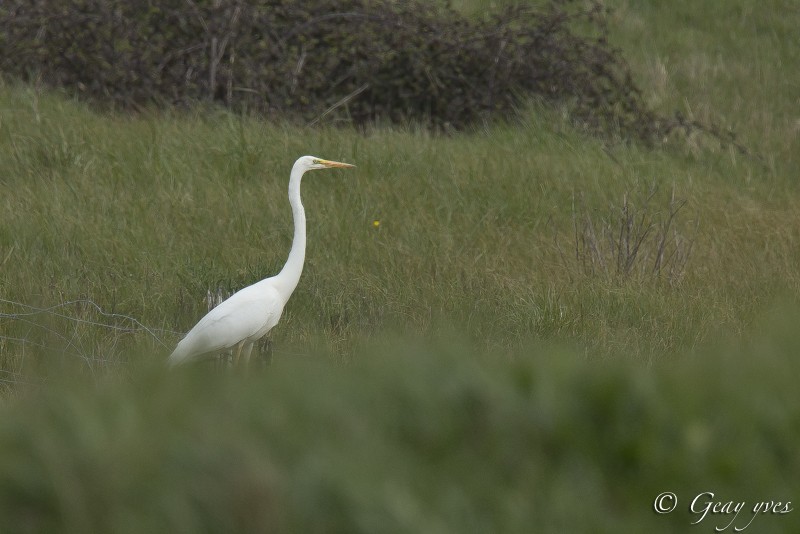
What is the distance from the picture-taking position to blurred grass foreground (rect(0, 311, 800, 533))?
209cm

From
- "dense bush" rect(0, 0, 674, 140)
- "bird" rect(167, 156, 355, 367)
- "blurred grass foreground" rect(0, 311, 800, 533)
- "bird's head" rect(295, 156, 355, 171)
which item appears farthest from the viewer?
"dense bush" rect(0, 0, 674, 140)

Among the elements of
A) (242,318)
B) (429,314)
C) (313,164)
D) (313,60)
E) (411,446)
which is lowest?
(429,314)

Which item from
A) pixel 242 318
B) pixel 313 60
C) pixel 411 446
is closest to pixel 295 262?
pixel 242 318

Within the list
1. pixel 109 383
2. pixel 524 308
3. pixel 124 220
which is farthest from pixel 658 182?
pixel 109 383

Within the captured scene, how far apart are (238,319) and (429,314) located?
1096 millimetres

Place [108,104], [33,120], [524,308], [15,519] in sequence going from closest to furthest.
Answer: [15,519], [524,308], [33,120], [108,104]

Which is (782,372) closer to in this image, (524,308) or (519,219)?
(524,308)

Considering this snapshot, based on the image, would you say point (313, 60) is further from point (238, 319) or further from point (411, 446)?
point (411, 446)

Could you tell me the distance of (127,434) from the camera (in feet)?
7.04

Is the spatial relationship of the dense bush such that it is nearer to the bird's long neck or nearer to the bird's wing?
the bird's long neck

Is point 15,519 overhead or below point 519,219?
overhead

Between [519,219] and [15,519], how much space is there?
19.5ft

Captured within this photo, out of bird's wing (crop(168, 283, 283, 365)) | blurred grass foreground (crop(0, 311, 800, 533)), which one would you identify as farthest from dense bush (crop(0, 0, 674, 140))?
blurred grass foreground (crop(0, 311, 800, 533))

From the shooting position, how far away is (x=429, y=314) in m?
5.87
